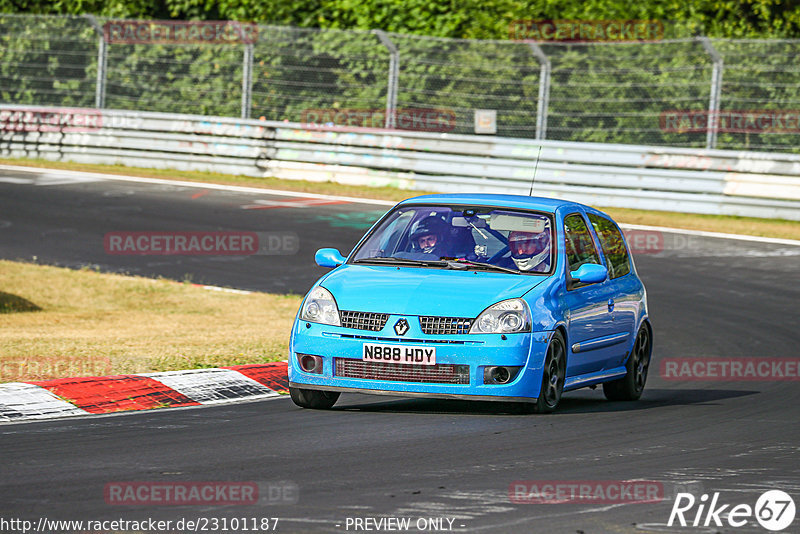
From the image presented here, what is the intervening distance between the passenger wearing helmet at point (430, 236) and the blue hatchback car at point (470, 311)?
0.03ft

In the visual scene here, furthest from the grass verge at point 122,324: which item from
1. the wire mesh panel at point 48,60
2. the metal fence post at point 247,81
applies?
the wire mesh panel at point 48,60

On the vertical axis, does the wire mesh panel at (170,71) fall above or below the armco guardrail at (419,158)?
above

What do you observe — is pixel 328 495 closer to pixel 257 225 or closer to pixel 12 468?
pixel 12 468

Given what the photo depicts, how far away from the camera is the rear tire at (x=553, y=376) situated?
29.2ft

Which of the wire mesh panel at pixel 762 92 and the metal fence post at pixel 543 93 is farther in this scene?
the metal fence post at pixel 543 93

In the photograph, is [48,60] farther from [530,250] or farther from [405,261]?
[530,250]

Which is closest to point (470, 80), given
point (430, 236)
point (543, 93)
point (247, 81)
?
point (543, 93)

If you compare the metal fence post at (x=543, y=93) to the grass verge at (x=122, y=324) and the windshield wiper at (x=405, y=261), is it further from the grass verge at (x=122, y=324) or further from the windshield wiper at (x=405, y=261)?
the windshield wiper at (x=405, y=261)

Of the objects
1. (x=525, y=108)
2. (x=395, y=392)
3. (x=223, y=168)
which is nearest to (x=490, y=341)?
(x=395, y=392)

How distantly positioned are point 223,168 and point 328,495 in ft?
67.9

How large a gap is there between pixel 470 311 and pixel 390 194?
631 inches

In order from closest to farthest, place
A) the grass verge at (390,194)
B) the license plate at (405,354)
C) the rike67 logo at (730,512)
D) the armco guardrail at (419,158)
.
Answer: the rike67 logo at (730,512) → the license plate at (405,354) → the grass verge at (390,194) → the armco guardrail at (419,158)

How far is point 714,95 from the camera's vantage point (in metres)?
22.9

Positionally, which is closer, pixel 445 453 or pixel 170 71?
pixel 445 453
